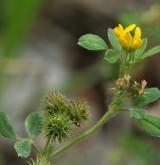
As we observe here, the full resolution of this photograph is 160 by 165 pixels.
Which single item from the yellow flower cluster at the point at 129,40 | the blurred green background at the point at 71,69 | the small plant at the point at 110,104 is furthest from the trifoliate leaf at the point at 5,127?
the blurred green background at the point at 71,69

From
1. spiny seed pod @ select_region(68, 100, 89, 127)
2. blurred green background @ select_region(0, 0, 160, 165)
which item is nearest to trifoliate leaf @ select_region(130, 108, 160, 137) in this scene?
spiny seed pod @ select_region(68, 100, 89, 127)

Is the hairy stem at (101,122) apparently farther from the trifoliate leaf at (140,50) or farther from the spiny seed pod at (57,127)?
the trifoliate leaf at (140,50)

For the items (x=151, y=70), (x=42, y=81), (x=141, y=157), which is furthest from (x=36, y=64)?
(x=141, y=157)

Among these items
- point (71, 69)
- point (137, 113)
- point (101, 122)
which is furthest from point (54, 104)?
point (71, 69)

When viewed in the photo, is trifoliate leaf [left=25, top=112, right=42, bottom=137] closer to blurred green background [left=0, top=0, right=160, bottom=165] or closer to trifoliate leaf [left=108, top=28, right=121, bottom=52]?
trifoliate leaf [left=108, top=28, right=121, bottom=52]

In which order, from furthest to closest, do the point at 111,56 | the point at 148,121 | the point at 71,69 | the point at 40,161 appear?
the point at 71,69 < the point at 148,121 < the point at 111,56 < the point at 40,161

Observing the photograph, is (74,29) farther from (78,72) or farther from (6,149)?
(6,149)

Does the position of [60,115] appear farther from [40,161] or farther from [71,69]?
[71,69]
